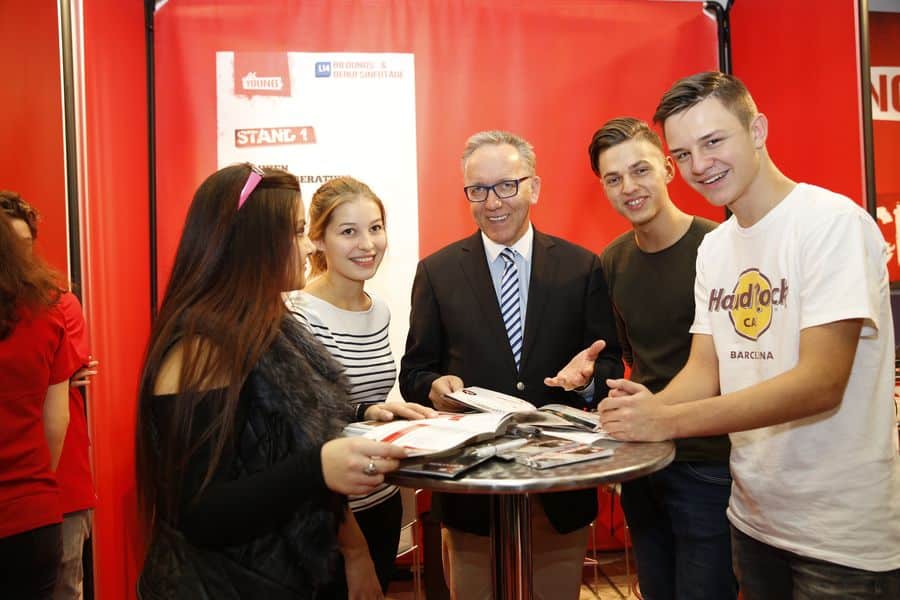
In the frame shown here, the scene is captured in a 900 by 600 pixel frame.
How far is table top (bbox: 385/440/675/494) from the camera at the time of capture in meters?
1.31

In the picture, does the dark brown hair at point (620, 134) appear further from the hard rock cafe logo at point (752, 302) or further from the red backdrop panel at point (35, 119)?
the red backdrop panel at point (35, 119)

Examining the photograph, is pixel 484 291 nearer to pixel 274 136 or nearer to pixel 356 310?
pixel 356 310

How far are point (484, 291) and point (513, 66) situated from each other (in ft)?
6.49

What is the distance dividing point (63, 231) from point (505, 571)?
231 centimetres

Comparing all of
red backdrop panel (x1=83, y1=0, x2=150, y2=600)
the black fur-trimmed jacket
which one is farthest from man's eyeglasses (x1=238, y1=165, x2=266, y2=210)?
red backdrop panel (x1=83, y1=0, x2=150, y2=600)

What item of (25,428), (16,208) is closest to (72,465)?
(25,428)

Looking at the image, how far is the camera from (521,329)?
243 centimetres

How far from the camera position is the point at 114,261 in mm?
3252

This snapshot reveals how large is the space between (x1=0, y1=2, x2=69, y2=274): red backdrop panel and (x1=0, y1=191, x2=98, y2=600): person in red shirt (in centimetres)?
35

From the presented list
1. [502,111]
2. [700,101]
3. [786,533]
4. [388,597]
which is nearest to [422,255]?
[502,111]

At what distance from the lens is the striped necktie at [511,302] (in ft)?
7.93

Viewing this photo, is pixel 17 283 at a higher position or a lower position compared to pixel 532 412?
higher

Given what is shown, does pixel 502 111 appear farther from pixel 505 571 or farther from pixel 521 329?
pixel 505 571

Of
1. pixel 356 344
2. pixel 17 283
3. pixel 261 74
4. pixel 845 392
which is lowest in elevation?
pixel 845 392
